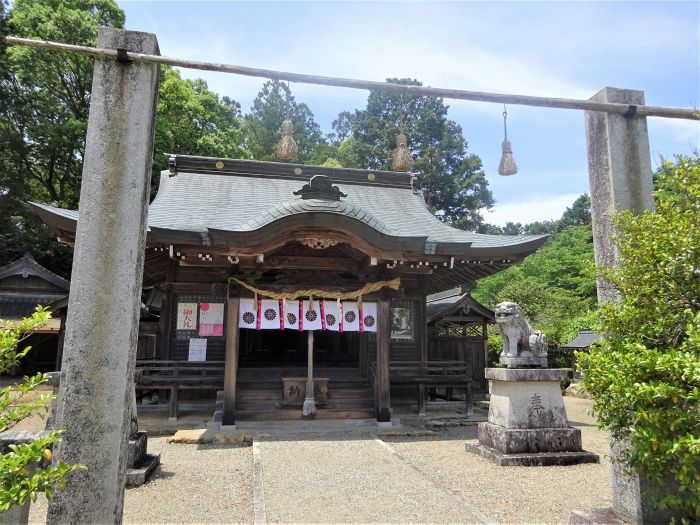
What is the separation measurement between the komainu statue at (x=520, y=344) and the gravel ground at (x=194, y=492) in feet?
13.7

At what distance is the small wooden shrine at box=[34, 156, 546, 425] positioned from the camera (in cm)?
858

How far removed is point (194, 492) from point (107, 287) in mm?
3215

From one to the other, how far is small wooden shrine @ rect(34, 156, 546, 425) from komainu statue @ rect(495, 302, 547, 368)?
246 cm

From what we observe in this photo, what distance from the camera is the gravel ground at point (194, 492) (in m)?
4.45

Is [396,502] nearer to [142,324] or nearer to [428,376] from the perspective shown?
[428,376]

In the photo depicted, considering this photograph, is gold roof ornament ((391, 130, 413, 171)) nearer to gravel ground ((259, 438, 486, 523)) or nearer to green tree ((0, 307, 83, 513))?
gravel ground ((259, 438, 486, 523))

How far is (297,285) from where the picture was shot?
9594 mm

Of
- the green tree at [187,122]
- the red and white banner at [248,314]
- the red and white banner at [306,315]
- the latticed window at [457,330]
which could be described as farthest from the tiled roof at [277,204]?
the green tree at [187,122]

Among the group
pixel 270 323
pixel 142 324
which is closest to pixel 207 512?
pixel 270 323

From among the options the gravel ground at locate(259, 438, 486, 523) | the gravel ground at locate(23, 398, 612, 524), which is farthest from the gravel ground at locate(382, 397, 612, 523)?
the gravel ground at locate(259, 438, 486, 523)

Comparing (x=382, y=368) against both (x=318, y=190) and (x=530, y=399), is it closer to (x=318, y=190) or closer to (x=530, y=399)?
(x=530, y=399)

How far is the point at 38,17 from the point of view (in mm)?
21188

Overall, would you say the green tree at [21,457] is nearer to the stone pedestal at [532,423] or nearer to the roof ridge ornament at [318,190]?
the stone pedestal at [532,423]

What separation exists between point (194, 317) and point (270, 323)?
8.47ft
